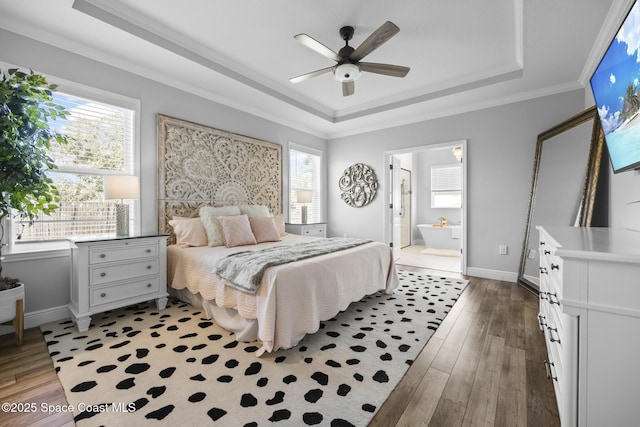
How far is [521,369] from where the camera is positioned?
1.77 metres

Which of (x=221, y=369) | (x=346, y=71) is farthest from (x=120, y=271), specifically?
(x=346, y=71)

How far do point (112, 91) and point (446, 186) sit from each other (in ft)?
23.9

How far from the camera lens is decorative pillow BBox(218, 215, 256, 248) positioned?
10.1 ft

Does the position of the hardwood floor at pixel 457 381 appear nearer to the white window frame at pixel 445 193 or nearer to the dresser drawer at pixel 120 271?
the dresser drawer at pixel 120 271

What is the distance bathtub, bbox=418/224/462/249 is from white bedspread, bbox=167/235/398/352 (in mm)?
4042

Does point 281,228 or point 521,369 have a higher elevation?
point 281,228

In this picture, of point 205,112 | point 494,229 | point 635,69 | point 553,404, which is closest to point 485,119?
point 494,229

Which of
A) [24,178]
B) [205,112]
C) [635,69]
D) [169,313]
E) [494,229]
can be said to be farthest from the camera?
[494,229]

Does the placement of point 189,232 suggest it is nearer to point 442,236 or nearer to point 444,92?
point 444,92

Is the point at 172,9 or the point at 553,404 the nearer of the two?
the point at 553,404

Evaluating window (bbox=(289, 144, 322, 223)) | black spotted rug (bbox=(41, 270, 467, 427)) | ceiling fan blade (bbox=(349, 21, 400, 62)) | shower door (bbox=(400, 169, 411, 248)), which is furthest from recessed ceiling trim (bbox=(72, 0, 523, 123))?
shower door (bbox=(400, 169, 411, 248))

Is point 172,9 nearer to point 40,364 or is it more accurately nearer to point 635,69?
point 40,364

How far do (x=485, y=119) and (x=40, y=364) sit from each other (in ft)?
18.0

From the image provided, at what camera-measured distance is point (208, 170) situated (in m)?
3.70
